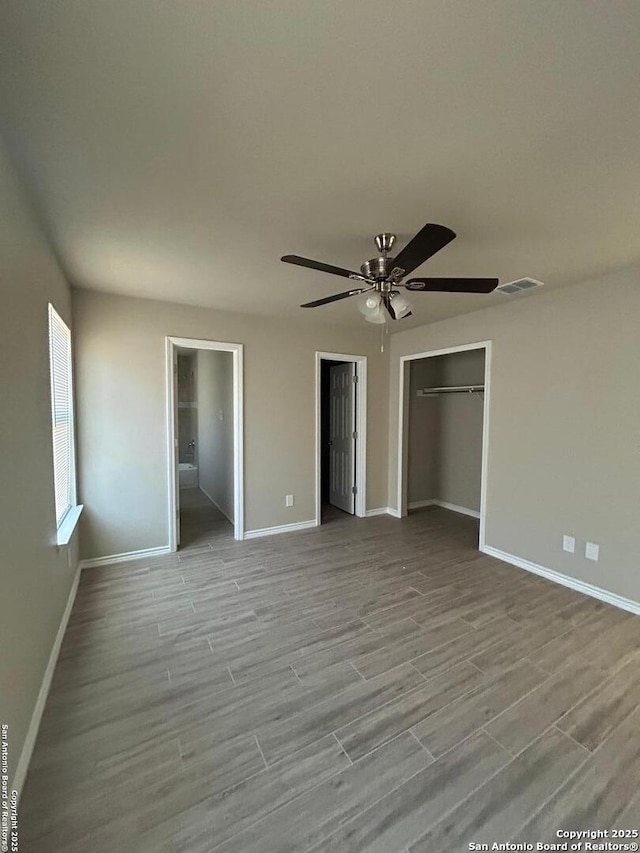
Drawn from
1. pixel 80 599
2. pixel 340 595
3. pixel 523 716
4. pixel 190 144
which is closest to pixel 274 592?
pixel 340 595

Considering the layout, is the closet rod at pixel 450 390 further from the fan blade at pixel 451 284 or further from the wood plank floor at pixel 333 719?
the fan blade at pixel 451 284

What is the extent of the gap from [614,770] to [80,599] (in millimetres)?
3317

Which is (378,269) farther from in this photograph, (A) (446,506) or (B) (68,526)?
(A) (446,506)

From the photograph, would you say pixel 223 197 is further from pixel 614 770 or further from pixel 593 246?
pixel 614 770

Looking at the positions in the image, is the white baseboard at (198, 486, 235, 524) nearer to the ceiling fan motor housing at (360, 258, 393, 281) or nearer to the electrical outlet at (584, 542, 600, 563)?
the ceiling fan motor housing at (360, 258, 393, 281)

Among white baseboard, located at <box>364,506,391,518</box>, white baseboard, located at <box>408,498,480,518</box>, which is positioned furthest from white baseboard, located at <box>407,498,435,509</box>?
white baseboard, located at <box>364,506,391,518</box>

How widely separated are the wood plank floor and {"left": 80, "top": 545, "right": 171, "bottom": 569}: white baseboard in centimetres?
31

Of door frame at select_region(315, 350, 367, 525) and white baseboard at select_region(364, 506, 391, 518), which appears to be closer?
door frame at select_region(315, 350, 367, 525)

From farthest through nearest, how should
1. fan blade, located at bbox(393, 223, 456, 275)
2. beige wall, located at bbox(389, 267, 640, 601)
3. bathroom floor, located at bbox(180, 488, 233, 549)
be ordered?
1. bathroom floor, located at bbox(180, 488, 233, 549)
2. beige wall, located at bbox(389, 267, 640, 601)
3. fan blade, located at bbox(393, 223, 456, 275)

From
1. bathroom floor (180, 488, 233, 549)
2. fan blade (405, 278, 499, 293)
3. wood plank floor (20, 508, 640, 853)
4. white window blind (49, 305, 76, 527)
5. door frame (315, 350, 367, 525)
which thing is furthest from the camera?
door frame (315, 350, 367, 525)

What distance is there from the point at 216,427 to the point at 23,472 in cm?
372

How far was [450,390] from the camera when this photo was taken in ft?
16.0

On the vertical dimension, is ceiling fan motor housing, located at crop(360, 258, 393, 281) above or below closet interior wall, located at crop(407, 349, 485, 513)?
above

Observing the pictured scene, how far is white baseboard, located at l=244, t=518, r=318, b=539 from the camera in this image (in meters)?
4.07
